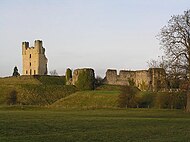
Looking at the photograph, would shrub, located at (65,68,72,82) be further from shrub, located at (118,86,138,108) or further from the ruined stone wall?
shrub, located at (118,86,138,108)

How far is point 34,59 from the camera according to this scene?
340 feet

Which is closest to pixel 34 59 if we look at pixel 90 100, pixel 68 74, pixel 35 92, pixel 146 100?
pixel 68 74

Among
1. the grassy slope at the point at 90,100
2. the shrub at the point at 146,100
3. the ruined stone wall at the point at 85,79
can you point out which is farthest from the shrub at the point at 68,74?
the shrub at the point at 146,100

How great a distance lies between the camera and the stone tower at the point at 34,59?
Result: 336 feet

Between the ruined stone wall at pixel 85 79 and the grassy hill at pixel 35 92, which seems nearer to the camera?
the grassy hill at pixel 35 92

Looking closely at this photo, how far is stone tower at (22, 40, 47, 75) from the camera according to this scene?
336 ft

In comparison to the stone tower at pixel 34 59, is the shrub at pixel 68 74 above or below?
below

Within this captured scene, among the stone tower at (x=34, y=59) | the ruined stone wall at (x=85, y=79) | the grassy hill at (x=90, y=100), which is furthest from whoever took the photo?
the stone tower at (x=34, y=59)

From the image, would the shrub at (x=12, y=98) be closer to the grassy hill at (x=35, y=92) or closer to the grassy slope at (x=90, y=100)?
the grassy hill at (x=35, y=92)

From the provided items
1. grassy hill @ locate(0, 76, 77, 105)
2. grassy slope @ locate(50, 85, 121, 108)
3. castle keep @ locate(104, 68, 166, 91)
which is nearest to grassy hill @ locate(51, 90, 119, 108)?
grassy slope @ locate(50, 85, 121, 108)

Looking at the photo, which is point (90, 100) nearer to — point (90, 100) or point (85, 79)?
point (90, 100)

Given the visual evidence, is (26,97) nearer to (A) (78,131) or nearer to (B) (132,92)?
(B) (132,92)

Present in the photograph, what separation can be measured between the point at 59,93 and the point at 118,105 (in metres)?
20.4

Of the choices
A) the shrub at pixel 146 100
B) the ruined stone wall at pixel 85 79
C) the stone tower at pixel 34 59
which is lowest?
the shrub at pixel 146 100
